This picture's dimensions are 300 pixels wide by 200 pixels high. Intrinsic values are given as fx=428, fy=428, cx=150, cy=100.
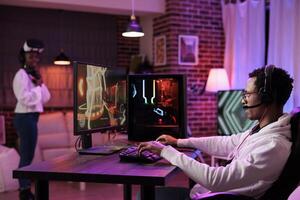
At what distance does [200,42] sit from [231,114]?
4.12ft

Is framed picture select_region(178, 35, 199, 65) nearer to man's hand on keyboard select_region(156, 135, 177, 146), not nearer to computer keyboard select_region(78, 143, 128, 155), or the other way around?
computer keyboard select_region(78, 143, 128, 155)

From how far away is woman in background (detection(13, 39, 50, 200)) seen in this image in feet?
13.8

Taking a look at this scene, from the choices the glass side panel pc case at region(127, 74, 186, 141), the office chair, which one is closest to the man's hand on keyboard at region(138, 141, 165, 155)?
the office chair

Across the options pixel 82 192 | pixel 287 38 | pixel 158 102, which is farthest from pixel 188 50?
pixel 158 102

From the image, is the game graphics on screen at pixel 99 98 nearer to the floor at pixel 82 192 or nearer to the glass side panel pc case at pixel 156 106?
the glass side panel pc case at pixel 156 106

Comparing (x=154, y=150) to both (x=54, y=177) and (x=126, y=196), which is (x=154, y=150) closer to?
(x=54, y=177)

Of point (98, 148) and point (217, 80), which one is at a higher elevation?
point (217, 80)

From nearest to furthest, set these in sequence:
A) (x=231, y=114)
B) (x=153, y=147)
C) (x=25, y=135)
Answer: (x=153, y=147) → (x=25, y=135) → (x=231, y=114)

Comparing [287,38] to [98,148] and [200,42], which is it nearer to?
[200,42]

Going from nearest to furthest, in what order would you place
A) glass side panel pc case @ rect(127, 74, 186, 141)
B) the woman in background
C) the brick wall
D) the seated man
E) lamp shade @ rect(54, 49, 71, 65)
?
the seated man → glass side panel pc case @ rect(127, 74, 186, 141) → the woman in background → the brick wall → lamp shade @ rect(54, 49, 71, 65)

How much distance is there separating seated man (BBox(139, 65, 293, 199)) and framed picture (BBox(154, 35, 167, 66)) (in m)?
3.94

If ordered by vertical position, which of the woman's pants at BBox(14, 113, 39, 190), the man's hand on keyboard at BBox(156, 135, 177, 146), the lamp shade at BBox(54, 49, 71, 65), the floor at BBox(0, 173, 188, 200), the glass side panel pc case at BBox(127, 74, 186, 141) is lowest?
the floor at BBox(0, 173, 188, 200)

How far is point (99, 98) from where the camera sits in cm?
257

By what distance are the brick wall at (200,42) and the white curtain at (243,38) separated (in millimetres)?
168
